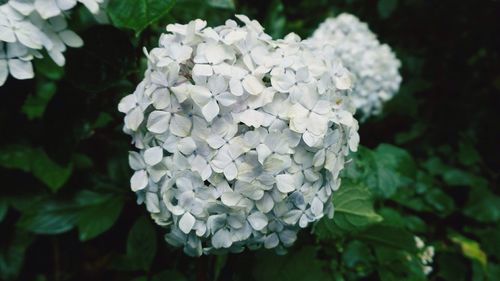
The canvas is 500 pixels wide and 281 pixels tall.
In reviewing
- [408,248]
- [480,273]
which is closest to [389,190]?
[408,248]

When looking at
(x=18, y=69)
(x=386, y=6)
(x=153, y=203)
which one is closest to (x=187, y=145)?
(x=153, y=203)

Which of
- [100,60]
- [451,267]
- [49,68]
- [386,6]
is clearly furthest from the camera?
[386,6]

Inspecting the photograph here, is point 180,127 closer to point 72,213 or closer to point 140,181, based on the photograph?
point 140,181

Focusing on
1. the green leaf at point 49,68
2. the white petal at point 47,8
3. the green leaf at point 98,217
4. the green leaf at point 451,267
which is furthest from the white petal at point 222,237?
the green leaf at point 49,68

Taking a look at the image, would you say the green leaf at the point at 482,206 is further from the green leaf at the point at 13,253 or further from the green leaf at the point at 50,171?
the green leaf at the point at 13,253

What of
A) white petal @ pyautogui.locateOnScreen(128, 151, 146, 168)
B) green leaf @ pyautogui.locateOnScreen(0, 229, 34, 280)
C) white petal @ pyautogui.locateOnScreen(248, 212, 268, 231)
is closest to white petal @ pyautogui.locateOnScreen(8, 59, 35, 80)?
white petal @ pyautogui.locateOnScreen(128, 151, 146, 168)
